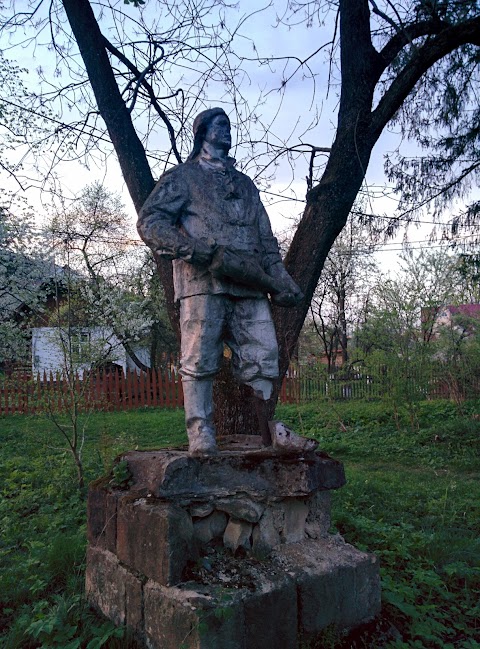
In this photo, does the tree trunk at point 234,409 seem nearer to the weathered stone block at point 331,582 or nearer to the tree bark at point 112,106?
the tree bark at point 112,106

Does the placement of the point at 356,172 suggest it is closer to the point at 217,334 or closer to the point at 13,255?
the point at 217,334

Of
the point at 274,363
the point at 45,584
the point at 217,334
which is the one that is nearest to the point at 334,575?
the point at 274,363

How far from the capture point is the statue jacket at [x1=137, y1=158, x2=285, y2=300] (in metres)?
3.13

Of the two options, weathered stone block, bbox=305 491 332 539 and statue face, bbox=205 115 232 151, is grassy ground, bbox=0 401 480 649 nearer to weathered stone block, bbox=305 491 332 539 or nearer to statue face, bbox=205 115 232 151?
weathered stone block, bbox=305 491 332 539

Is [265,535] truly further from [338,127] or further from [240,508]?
[338,127]

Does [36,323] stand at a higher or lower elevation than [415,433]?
higher

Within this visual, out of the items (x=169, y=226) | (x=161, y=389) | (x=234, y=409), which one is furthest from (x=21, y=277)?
(x=169, y=226)

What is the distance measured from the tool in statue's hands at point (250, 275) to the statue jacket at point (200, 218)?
0.07m

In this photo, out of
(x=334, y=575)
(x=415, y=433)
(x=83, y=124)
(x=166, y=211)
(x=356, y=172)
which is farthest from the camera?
(x=415, y=433)

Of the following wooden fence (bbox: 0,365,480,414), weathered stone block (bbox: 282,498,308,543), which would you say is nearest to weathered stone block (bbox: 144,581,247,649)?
weathered stone block (bbox: 282,498,308,543)

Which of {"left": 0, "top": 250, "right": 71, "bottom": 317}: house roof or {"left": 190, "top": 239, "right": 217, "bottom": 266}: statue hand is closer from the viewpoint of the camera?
{"left": 190, "top": 239, "right": 217, "bottom": 266}: statue hand

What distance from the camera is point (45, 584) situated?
3.51m

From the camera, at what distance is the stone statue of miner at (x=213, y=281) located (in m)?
3.15

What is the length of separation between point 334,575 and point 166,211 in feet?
7.05
